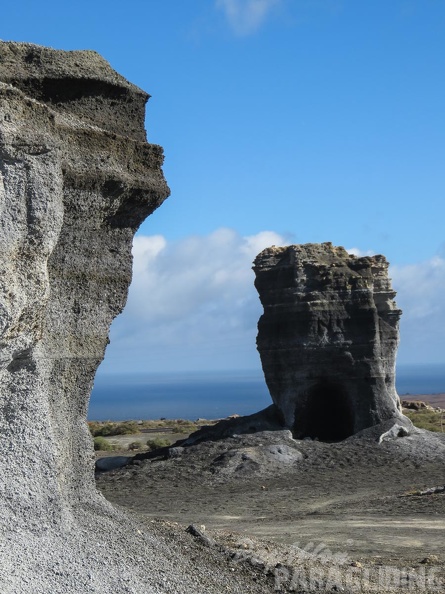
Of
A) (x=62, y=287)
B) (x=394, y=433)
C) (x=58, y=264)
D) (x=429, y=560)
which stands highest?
(x=58, y=264)

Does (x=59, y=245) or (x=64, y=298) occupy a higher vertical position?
(x=59, y=245)

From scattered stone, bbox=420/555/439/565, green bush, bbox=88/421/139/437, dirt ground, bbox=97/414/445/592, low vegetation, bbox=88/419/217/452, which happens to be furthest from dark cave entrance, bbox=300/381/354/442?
green bush, bbox=88/421/139/437

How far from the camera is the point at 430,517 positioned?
16.9 metres

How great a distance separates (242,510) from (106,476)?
18.8 feet

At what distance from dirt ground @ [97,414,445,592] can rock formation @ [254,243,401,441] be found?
6.36ft

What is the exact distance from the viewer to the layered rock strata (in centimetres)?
816

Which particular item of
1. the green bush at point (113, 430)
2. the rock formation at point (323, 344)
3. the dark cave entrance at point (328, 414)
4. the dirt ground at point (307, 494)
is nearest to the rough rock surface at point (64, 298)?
the dirt ground at point (307, 494)

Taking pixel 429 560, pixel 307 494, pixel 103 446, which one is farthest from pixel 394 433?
pixel 429 560

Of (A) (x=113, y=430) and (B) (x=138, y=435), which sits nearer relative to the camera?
(B) (x=138, y=435)

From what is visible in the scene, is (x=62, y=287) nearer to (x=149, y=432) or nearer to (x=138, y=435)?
(x=138, y=435)

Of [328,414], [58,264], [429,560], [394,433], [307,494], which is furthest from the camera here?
[328,414]

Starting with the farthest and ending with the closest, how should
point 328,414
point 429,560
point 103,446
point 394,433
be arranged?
point 103,446, point 328,414, point 394,433, point 429,560

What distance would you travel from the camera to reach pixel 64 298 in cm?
973

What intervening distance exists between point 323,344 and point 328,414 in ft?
8.52
